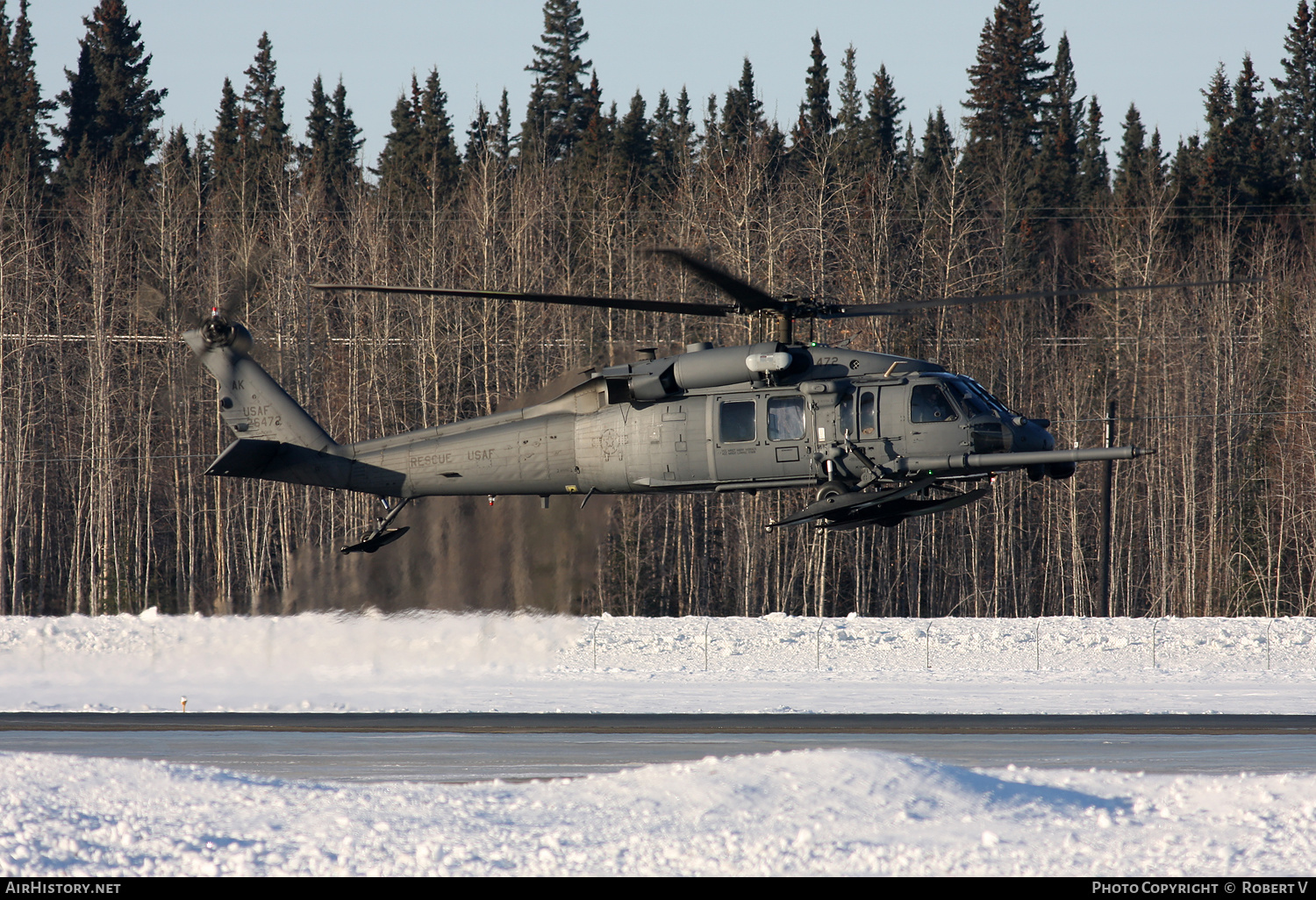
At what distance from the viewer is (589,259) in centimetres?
4459

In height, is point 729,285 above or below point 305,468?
above

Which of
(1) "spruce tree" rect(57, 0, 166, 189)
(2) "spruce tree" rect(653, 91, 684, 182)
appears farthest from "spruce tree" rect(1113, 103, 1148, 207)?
(1) "spruce tree" rect(57, 0, 166, 189)

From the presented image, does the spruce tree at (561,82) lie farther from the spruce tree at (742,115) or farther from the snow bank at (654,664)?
the snow bank at (654,664)

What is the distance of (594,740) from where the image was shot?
57.6 ft

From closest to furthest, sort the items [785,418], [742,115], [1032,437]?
[1032,437], [785,418], [742,115]

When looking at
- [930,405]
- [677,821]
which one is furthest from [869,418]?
[677,821]

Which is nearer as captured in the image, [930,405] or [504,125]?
[930,405]

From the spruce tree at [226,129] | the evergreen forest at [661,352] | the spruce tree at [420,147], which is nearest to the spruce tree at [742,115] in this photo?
the evergreen forest at [661,352]

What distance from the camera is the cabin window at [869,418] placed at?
15.5 metres

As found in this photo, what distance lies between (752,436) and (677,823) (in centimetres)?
641

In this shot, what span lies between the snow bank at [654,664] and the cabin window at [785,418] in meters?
5.82

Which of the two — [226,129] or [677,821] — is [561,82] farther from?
[677,821]

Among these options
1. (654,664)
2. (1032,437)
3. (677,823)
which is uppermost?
(1032,437)
